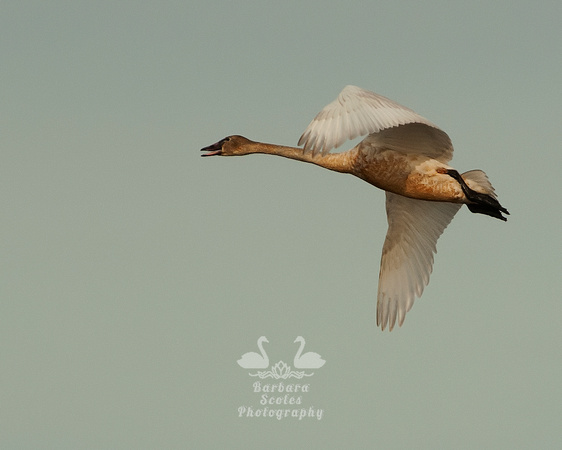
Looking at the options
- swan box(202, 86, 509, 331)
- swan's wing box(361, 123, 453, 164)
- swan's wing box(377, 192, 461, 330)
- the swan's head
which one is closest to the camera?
swan box(202, 86, 509, 331)

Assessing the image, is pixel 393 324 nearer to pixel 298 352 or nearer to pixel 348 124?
pixel 298 352

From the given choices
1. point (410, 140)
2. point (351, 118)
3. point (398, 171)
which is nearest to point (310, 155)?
point (398, 171)

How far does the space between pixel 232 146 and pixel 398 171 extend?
2.82 meters

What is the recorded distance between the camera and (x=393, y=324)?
1800 cm

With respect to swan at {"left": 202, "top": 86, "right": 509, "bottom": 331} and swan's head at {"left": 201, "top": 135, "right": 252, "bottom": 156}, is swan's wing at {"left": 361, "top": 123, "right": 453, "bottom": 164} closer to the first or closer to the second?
swan at {"left": 202, "top": 86, "right": 509, "bottom": 331}

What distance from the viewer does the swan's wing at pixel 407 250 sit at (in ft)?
59.0

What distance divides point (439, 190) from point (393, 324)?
2.81 metres

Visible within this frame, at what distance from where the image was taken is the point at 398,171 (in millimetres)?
16078

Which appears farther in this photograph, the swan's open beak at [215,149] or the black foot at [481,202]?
the swan's open beak at [215,149]

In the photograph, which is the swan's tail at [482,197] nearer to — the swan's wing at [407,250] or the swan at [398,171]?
the swan at [398,171]

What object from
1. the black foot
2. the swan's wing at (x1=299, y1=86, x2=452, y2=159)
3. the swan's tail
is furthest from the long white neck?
the swan's wing at (x1=299, y1=86, x2=452, y2=159)

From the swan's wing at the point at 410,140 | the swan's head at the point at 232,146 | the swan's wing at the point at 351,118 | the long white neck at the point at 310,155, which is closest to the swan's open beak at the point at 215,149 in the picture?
the swan's head at the point at 232,146

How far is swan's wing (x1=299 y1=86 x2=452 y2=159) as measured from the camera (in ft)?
42.4

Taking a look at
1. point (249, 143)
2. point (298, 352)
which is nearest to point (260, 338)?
point (298, 352)
